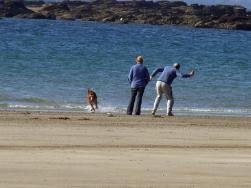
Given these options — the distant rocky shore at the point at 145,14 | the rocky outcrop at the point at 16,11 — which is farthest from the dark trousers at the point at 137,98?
the rocky outcrop at the point at 16,11

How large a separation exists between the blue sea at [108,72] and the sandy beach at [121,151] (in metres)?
3.84

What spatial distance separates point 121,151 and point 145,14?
3600 inches

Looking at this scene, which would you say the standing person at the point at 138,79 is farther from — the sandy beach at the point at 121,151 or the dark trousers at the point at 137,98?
the sandy beach at the point at 121,151

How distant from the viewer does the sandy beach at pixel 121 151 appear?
11.5m

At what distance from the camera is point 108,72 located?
33875 mm

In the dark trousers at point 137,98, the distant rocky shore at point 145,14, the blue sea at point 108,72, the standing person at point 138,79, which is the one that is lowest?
the distant rocky shore at point 145,14

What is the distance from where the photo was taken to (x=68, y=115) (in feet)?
63.3

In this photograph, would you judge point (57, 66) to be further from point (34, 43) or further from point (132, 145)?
point (132, 145)

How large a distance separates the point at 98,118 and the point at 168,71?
2.06 metres

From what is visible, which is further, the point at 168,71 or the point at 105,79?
the point at 105,79

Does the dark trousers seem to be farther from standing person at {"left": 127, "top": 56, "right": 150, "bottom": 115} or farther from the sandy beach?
the sandy beach

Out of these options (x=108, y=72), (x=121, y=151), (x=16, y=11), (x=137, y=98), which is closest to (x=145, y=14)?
(x=16, y=11)

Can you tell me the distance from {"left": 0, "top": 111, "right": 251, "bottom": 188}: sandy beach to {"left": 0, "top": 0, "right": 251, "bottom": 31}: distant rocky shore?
7492 cm

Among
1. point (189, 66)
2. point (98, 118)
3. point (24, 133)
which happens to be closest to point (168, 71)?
point (98, 118)
